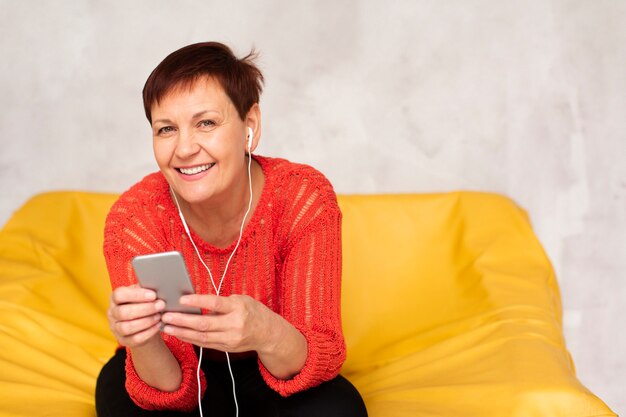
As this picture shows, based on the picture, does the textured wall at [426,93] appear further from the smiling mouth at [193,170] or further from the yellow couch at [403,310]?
the smiling mouth at [193,170]

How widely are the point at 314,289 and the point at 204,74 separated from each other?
49 cm

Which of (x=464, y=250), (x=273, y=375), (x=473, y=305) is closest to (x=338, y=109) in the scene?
(x=464, y=250)

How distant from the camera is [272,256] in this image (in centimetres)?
184

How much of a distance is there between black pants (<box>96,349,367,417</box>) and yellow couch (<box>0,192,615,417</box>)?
0.50 feet

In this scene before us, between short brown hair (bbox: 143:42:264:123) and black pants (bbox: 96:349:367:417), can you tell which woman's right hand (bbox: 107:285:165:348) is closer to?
black pants (bbox: 96:349:367:417)

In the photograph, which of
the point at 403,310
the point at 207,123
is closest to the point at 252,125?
the point at 207,123

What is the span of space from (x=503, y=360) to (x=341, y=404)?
0.43 meters

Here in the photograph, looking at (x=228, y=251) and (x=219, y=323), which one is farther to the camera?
(x=228, y=251)

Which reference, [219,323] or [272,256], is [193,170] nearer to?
[272,256]

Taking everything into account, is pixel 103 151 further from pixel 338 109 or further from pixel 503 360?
pixel 503 360

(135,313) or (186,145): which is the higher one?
(186,145)

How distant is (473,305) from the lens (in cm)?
231

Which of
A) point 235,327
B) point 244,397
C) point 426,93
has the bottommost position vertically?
point 244,397

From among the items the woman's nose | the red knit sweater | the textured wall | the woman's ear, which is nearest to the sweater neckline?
the red knit sweater
